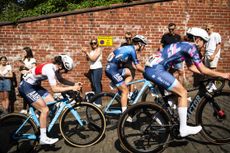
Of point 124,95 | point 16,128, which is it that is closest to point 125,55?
point 124,95

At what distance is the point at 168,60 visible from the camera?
16.6 ft

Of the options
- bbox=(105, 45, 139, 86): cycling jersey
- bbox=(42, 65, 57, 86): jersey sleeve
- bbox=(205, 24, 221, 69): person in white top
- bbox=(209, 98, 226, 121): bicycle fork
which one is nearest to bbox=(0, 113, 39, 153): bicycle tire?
bbox=(42, 65, 57, 86): jersey sleeve

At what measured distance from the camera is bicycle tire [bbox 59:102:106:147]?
224 inches

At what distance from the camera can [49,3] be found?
10.8m

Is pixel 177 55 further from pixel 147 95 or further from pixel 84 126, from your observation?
pixel 84 126

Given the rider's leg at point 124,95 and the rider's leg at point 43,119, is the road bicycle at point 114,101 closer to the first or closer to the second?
the rider's leg at point 124,95

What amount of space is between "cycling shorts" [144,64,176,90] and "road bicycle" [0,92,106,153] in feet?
4.15

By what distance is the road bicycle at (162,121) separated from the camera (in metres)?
4.93

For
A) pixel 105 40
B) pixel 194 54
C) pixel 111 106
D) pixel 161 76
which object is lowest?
pixel 111 106

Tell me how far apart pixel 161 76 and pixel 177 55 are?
1.43 feet

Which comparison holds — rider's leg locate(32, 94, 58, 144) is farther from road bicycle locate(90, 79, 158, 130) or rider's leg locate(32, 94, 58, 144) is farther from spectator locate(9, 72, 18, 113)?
spectator locate(9, 72, 18, 113)

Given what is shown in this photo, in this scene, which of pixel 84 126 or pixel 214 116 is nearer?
pixel 214 116

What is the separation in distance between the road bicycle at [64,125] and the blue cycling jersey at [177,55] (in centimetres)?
151

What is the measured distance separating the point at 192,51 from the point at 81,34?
578cm
